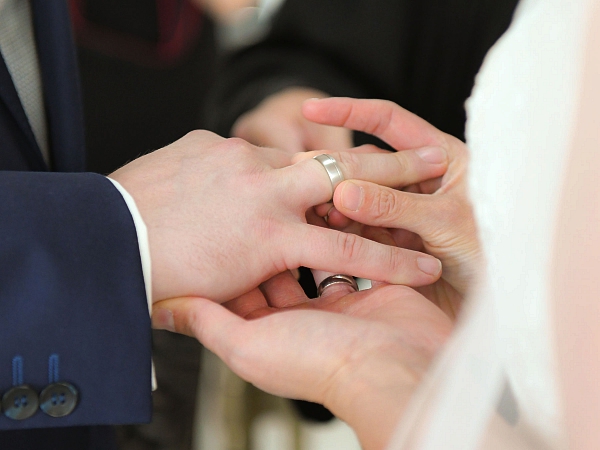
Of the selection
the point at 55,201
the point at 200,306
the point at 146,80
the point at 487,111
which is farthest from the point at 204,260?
the point at 146,80

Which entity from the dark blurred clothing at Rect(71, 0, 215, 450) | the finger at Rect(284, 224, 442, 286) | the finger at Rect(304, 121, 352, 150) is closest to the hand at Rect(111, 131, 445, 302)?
the finger at Rect(284, 224, 442, 286)

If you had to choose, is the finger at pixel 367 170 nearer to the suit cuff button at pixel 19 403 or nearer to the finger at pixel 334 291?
the finger at pixel 334 291

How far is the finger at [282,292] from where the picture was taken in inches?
31.5

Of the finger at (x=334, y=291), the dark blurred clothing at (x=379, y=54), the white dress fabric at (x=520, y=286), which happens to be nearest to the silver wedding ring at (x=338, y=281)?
the finger at (x=334, y=291)

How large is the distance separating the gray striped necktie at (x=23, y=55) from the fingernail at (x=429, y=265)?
555mm

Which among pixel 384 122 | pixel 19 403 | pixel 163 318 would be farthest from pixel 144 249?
pixel 384 122

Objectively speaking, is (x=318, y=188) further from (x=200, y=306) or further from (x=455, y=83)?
(x=455, y=83)

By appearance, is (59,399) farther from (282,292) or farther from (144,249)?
(282,292)

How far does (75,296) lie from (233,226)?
0.22 metres

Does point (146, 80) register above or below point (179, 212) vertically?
below

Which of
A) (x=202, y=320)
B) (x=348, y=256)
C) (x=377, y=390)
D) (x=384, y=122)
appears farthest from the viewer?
(x=384, y=122)

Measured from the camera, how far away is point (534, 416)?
424 mm

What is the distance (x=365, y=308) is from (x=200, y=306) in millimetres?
209

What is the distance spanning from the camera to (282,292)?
0.81 meters
